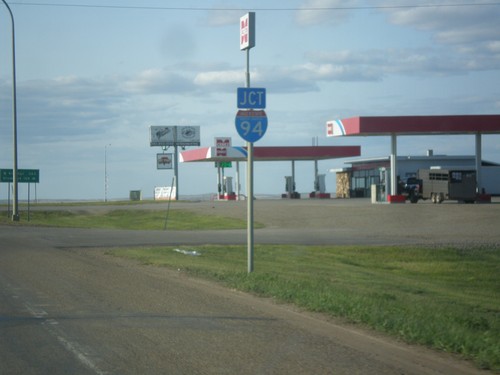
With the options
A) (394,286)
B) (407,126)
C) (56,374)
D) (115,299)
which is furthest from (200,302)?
(407,126)

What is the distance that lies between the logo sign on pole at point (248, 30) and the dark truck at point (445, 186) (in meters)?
40.3

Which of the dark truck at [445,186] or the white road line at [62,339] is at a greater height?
the dark truck at [445,186]

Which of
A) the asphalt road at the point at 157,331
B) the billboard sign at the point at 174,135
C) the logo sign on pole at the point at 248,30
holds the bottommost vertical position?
the asphalt road at the point at 157,331

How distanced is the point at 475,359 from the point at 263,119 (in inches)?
340

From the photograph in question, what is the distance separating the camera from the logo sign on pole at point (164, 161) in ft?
313

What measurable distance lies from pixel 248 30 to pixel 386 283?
736 centimetres

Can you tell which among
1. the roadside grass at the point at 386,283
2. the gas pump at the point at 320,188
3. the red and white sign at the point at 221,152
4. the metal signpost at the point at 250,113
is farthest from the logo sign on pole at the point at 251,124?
the gas pump at the point at 320,188

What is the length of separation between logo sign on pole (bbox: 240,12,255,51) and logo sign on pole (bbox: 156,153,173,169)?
79.2 meters

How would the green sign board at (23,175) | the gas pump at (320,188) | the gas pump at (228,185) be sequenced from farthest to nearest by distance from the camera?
the gas pump at (228,185) → the gas pump at (320,188) → the green sign board at (23,175)

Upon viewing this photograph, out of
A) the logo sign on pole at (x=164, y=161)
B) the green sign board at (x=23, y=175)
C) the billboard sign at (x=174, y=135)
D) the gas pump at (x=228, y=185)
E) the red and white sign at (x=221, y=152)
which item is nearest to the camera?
the green sign board at (x=23, y=175)

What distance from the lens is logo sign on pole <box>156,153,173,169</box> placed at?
95.2m

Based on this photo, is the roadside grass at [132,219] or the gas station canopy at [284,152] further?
the gas station canopy at [284,152]

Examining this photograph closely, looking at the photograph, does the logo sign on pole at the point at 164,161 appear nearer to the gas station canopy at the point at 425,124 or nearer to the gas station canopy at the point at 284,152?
the gas station canopy at the point at 284,152

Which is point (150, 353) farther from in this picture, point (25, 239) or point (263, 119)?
point (25, 239)
